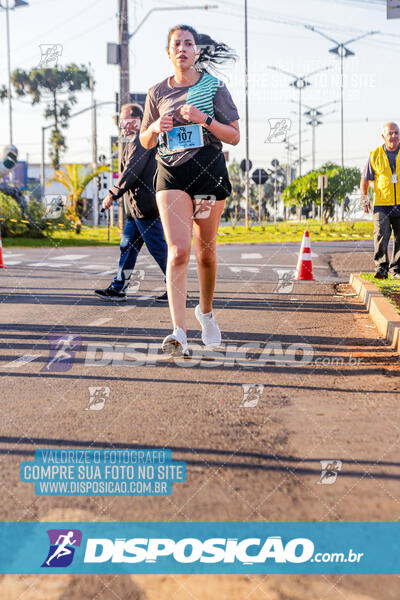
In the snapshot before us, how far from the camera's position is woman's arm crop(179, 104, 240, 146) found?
453cm

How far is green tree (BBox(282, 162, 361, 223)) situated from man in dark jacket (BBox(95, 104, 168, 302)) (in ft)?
158

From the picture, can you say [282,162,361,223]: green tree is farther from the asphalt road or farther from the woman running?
the woman running

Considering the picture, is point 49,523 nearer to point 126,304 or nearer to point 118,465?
point 118,465

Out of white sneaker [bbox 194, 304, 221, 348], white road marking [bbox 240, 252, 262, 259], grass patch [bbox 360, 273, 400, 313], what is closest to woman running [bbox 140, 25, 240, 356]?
white sneaker [bbox 194, 304, 221, 348]

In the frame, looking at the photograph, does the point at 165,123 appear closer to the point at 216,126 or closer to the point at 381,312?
the point at 216,126

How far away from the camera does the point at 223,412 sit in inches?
140

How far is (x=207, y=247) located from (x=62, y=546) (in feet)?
10.5

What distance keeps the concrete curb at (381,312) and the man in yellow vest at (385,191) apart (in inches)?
25.7

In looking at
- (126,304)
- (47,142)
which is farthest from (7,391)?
(47,142)

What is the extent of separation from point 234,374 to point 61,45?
996cm

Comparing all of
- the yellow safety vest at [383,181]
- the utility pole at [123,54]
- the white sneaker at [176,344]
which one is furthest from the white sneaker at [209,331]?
the utility pole at [123,54]

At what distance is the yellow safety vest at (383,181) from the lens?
30.6ft

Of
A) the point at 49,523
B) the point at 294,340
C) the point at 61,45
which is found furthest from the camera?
the point at 61,45

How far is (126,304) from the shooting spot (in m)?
7.94
